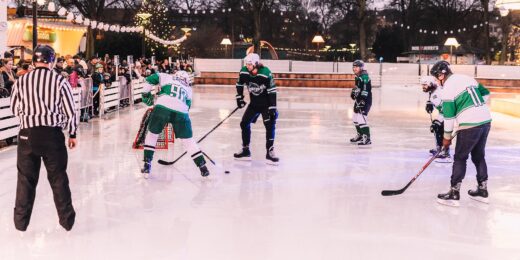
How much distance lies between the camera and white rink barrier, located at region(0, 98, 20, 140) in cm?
1084

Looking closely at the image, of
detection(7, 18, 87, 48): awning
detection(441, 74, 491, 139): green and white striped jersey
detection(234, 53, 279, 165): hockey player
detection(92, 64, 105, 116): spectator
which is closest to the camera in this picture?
detection(441, 74, 491, 139): green and white striped jersey

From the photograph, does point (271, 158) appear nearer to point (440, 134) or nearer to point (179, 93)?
point (179, 93)

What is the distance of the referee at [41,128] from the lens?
5.33 metres

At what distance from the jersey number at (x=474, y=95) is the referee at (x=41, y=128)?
3.79m

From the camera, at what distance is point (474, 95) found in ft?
21.9

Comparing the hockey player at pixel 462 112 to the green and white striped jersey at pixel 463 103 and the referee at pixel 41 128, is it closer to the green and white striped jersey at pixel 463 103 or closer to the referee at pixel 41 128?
the green and white striped jersey at pixel 463 103

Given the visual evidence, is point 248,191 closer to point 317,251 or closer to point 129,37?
point 317,251

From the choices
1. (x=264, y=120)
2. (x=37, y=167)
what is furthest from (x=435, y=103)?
(x=37, y=167)

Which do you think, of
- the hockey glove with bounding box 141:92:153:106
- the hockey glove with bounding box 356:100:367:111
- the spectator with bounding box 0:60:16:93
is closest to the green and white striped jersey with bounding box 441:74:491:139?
the hockey glove with bounding box 141:92:153:106

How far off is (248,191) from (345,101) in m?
17.2

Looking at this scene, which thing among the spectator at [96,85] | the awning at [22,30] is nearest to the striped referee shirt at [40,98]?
the spectator at [96,85]

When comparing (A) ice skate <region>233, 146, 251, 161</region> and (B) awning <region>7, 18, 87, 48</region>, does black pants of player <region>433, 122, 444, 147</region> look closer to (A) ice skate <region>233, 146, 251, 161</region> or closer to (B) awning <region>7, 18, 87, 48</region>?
(A) ice skate <region>233, 146, 251, 161</region>

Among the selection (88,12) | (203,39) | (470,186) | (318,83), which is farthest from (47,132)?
(203,39)

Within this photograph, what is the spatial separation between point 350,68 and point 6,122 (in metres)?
28.7
